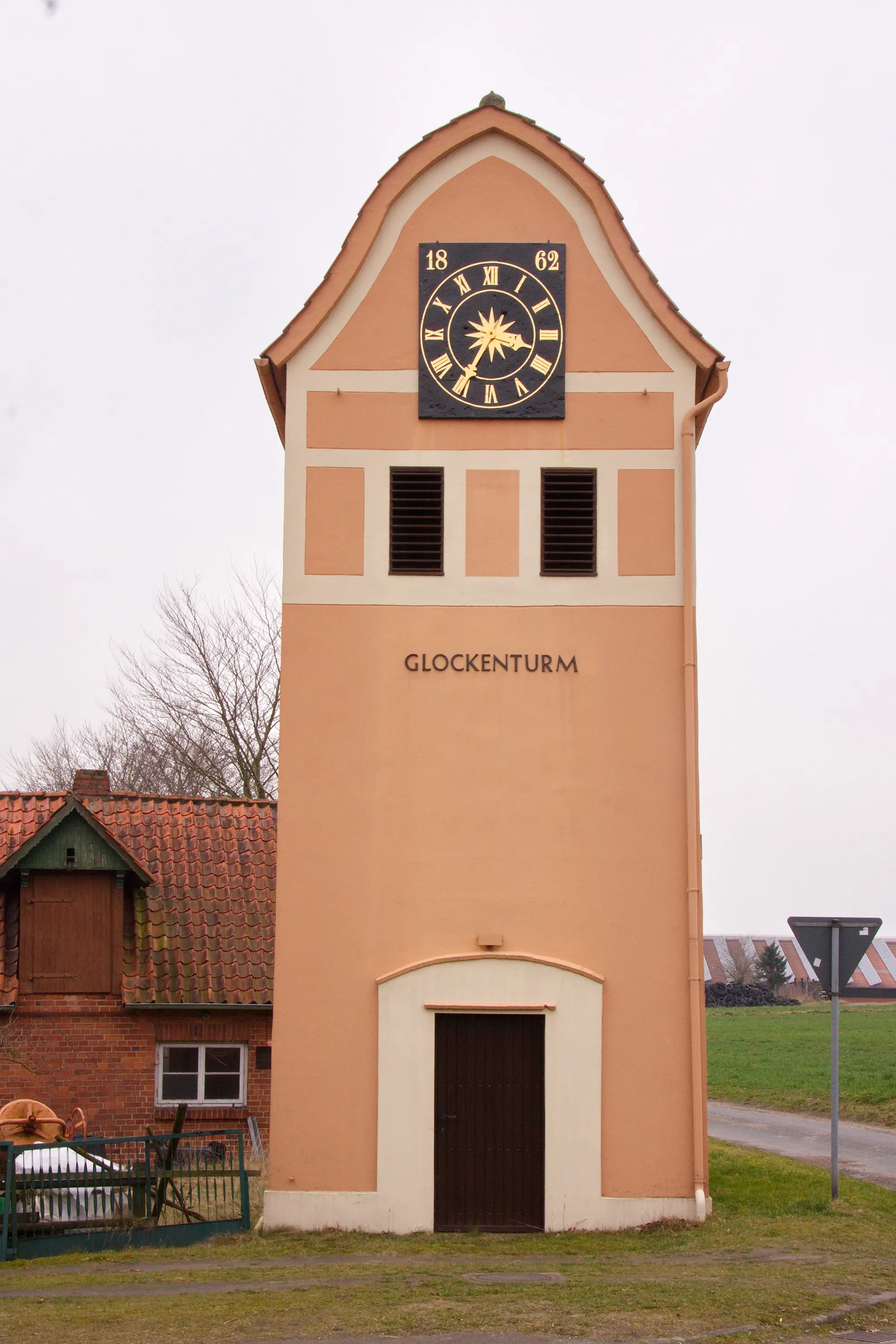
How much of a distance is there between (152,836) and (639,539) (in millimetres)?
11486

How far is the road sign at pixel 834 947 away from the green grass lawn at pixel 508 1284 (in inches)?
73.6

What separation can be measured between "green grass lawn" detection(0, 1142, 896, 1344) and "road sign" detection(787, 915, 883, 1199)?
1.87 metres

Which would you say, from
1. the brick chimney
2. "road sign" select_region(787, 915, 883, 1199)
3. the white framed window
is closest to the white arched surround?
"road sign" select_region(787, 915, 883, 1199)

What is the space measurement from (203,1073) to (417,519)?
10.3 metres

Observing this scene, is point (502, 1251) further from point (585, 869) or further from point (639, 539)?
point (639, 539)

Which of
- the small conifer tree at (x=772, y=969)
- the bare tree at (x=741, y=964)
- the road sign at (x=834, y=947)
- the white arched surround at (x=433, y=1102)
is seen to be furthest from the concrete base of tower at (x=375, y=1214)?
the small conifer tree at (x=772, y=969)

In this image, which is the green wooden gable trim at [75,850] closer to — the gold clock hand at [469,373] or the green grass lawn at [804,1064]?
the gold clock hand at [469,373]

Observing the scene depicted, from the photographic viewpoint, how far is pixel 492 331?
15891mm

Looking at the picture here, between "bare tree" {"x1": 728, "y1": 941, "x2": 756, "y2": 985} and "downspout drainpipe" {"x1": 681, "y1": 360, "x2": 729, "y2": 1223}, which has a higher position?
"downspout drainpipe" {"x1": 681, "y1": 360, "x2": 729, "y2": 1223}

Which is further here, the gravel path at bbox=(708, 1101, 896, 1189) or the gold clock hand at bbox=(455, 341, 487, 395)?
the gravel path at bbox=(708, 1101, 896, 1189)

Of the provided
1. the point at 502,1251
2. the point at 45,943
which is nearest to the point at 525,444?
the point at 502,1251

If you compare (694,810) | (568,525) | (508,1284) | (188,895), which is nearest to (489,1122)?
(508,1284)

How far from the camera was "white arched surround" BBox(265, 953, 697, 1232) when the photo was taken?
14328 millimetres

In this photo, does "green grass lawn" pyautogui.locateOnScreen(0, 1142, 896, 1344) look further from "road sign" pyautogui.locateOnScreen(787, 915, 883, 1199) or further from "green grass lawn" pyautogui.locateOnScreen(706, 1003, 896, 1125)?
"green grass lawn" pyautogui.locateOnScreen(706, 1003, 896, 1125)
